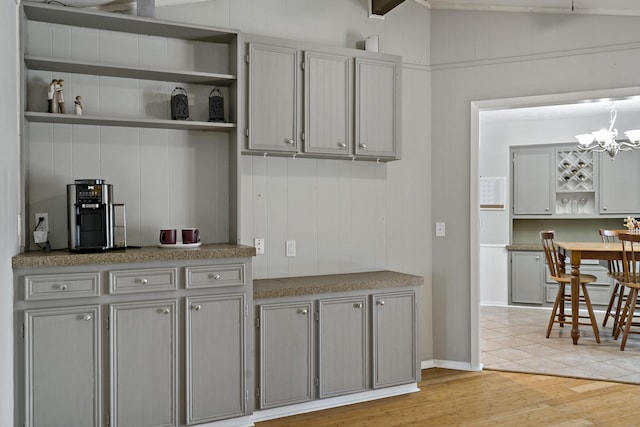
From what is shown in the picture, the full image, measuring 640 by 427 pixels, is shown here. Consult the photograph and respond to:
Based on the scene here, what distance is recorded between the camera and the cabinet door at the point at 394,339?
140 inches

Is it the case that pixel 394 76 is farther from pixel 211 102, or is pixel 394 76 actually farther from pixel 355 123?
pixel 211 102

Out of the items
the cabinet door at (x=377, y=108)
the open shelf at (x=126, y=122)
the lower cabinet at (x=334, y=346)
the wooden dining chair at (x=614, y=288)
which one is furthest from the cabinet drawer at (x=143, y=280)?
the wooden dining chair at (x=614, y=288)

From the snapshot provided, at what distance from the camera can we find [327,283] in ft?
11.3

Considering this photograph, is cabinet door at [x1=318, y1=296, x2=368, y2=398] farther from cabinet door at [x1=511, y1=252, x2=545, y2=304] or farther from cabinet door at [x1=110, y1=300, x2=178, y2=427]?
cabinet door at [x1=511, y1=252, x2=545, y2=304]

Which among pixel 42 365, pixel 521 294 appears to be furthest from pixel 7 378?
pixel 521 294

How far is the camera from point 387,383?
11.8 feet

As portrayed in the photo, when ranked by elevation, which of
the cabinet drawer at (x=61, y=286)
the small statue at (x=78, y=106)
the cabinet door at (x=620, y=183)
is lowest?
the cabinet drawer at (x=61, y=286)

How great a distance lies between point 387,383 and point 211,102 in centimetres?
229

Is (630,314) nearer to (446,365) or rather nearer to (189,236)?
(446,365)

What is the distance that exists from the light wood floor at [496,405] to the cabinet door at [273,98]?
72.3 inches

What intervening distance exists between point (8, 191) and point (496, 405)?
3.22 meters

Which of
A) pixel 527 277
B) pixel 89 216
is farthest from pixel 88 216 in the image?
pixel 527 277

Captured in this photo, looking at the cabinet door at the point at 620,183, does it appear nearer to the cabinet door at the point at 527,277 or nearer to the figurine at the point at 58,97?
the cabinet door at the point at 527,277

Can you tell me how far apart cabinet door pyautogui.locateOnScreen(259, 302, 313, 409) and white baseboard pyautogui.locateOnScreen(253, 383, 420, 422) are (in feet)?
0.22
